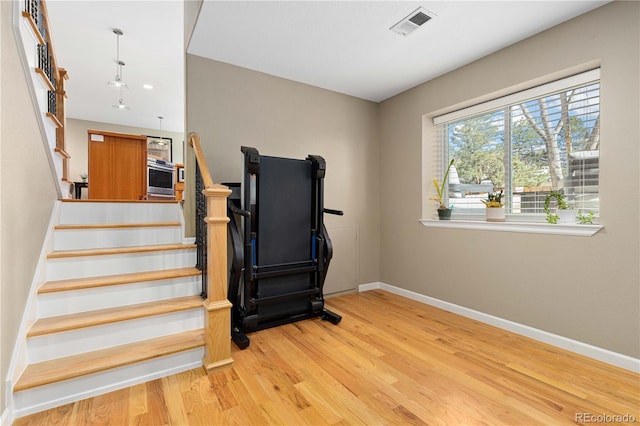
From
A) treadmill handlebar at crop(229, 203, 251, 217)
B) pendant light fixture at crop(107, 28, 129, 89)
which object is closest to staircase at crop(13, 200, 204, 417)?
treadmill handlebar at crop(229, 203, 251, 217)

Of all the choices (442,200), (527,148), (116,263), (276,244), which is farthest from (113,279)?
(527,148)

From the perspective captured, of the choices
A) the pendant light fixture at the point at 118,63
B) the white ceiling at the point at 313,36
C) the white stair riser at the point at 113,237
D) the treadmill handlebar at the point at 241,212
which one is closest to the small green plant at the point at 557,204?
the white ceiling at the point at 313,36

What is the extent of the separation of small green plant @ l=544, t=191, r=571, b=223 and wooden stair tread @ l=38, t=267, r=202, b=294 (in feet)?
9.53

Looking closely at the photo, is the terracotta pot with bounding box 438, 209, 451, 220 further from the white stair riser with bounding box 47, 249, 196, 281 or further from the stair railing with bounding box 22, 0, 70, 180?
the stair railing with bounding box 22, 0, 70, 180

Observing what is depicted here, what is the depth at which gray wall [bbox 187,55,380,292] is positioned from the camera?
291 cm

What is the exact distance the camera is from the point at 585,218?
2.22m

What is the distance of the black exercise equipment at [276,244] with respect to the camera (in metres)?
2.46

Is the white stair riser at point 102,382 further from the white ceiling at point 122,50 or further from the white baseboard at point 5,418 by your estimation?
the white ceiling at point 122,50

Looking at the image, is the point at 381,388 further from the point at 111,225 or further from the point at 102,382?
the point at 111,225

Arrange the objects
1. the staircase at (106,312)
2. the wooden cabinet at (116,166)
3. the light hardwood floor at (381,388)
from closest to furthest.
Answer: the light hardwood floor at (381,388) → the staircase at (106,312) → the wooden cabinet at (116,166)

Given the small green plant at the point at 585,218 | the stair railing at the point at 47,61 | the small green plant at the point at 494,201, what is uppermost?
the stair railing at the point at 47,61

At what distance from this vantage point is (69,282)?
2.11 meters

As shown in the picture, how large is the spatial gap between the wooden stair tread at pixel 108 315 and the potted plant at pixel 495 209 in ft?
8.77

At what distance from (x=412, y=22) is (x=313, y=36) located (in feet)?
2.64
